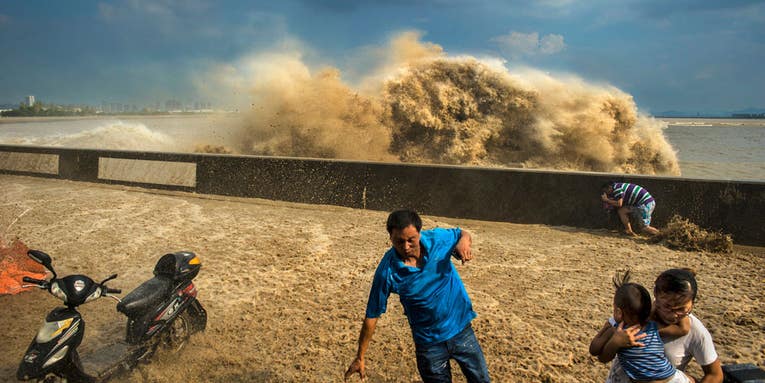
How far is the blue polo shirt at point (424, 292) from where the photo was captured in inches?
103

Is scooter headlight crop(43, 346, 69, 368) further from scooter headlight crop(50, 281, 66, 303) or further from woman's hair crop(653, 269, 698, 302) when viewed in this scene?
woman's hair crop(653, 269, 698, 302)

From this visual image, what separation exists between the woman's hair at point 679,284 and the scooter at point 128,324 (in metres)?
3.13

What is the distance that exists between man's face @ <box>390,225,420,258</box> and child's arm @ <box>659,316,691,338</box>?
1226 mm

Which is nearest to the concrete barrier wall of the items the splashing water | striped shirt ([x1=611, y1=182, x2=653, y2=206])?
striped shirt ([x1=611, y1=182, x2=653, y2=206])

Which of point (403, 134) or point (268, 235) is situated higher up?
point (403, 134)

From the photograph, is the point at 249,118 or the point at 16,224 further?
the point at 249,118

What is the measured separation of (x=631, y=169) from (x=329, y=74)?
1007cm

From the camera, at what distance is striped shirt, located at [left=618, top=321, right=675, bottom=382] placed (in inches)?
88.7

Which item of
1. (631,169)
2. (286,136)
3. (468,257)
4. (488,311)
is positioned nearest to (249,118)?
(286,136)

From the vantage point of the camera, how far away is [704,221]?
7207mm

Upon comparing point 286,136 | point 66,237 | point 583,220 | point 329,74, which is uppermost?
point 329,74

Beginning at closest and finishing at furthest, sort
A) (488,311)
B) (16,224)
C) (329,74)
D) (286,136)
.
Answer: (488,311) → (16,224) → (286,136) → (329,74)

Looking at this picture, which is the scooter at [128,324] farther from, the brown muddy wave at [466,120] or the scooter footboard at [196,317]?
the brown muddy wave at [466,120]

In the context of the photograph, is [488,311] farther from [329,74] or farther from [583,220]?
[329,74]
